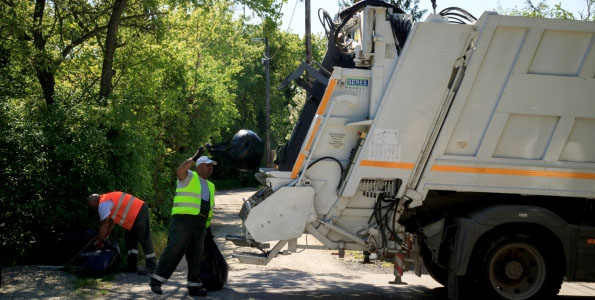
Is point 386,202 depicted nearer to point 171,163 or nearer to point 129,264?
point 129,264

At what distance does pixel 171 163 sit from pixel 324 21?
11.0 meters

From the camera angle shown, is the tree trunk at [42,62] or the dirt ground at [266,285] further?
the tree trunk at [42,62]

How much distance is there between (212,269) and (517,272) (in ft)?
11.0

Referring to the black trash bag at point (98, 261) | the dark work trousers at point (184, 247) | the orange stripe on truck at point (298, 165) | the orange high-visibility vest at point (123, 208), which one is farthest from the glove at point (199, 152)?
the black trash bag at point (98, 261)

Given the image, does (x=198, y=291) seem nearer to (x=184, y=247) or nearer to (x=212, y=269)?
(x=212, y=269)

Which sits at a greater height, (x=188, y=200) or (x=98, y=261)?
(x=188, y=200)

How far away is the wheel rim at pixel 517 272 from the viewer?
22.4ft

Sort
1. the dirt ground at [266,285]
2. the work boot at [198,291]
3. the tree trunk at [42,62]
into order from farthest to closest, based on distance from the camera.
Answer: the tree trunk at [42,62]
the dirt ground at [266,285]
the work boot at [198,291]

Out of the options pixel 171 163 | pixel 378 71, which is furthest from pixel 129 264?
pixel 171 163

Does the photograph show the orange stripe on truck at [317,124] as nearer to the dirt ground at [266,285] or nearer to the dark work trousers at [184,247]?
the dirt ground at [266,285]

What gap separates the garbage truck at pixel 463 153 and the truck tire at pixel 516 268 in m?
0.01

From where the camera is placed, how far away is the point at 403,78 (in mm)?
6844

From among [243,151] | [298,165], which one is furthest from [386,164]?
[243,151]

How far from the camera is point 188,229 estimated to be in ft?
24.4
